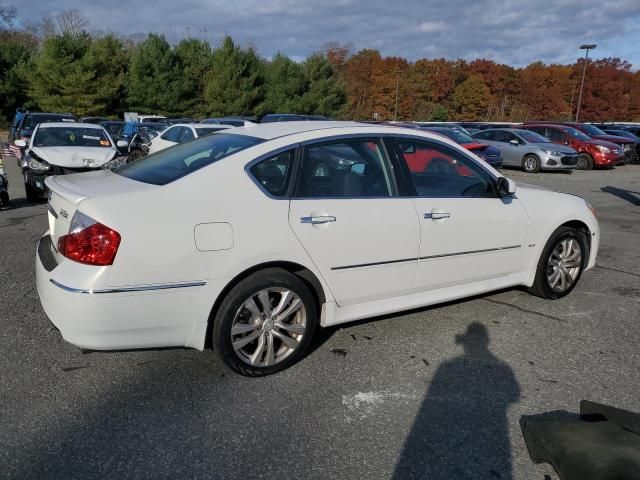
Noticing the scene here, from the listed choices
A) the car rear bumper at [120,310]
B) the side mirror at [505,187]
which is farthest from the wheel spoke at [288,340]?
the side mirror at [505,187]

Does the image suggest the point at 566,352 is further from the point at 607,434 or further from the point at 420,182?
the point at 420,182

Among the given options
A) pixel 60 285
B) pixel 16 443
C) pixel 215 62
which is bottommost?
pixel 16 443

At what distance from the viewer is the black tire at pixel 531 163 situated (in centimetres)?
1886

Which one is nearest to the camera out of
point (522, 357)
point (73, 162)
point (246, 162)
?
point (246, 162)

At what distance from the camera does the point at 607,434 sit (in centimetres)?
278

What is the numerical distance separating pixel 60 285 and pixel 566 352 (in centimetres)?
341

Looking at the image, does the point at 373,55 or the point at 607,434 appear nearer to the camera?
the point at 607,434

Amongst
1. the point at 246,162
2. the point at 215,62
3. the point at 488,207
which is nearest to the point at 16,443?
the point at 246,162

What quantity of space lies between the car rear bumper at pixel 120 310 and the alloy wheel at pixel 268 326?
24 centimetres

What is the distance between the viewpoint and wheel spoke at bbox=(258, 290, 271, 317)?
3297mm

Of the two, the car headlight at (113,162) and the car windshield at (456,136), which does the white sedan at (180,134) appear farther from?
the car windshield at (456,136)

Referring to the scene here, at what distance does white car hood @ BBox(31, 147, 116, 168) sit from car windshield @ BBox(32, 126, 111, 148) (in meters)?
0.50

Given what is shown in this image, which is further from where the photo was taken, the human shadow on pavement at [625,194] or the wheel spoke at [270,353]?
the human shadow on pavement at [625,194]

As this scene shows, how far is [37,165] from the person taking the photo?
9.55 meters
